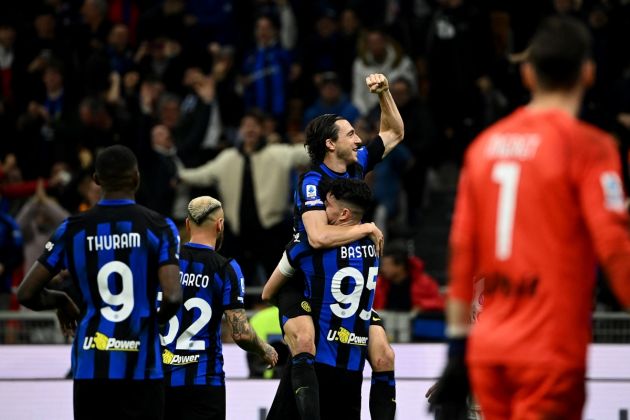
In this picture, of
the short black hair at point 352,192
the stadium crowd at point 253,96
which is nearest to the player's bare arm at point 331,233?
the short black hair at point 352,192

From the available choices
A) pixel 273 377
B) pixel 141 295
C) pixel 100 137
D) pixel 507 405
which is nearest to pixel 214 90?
pixel 100 137

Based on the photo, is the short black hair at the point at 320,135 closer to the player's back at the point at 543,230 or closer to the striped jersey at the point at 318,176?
the striped jersey at the point at 318,176

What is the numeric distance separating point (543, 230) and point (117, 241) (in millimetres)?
2824

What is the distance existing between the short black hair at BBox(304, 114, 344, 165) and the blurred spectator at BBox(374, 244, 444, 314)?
477 cm

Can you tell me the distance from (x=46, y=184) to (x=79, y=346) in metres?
8.99

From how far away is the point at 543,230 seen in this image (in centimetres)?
475

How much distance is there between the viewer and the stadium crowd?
14.9 meters

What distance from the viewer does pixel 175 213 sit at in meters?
15.6

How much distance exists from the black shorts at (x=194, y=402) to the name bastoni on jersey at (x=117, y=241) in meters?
1.73

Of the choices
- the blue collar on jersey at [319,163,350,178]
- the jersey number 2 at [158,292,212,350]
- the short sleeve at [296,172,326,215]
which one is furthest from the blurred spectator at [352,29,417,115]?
the jersey number 2 at [158,292,212,350]

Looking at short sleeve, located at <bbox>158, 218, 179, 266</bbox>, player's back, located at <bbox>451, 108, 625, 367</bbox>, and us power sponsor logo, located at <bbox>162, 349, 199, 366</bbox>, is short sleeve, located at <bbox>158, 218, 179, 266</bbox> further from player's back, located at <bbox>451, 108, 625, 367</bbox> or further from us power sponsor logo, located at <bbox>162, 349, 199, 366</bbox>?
player's back, located at <bbox>451, 108, 625, 367</bbox>

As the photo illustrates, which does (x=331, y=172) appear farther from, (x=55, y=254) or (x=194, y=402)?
(x=55, y=254)

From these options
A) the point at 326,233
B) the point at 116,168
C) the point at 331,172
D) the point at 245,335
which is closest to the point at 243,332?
the point at 245,335

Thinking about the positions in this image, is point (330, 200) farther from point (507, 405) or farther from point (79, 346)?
point (507, 405)
